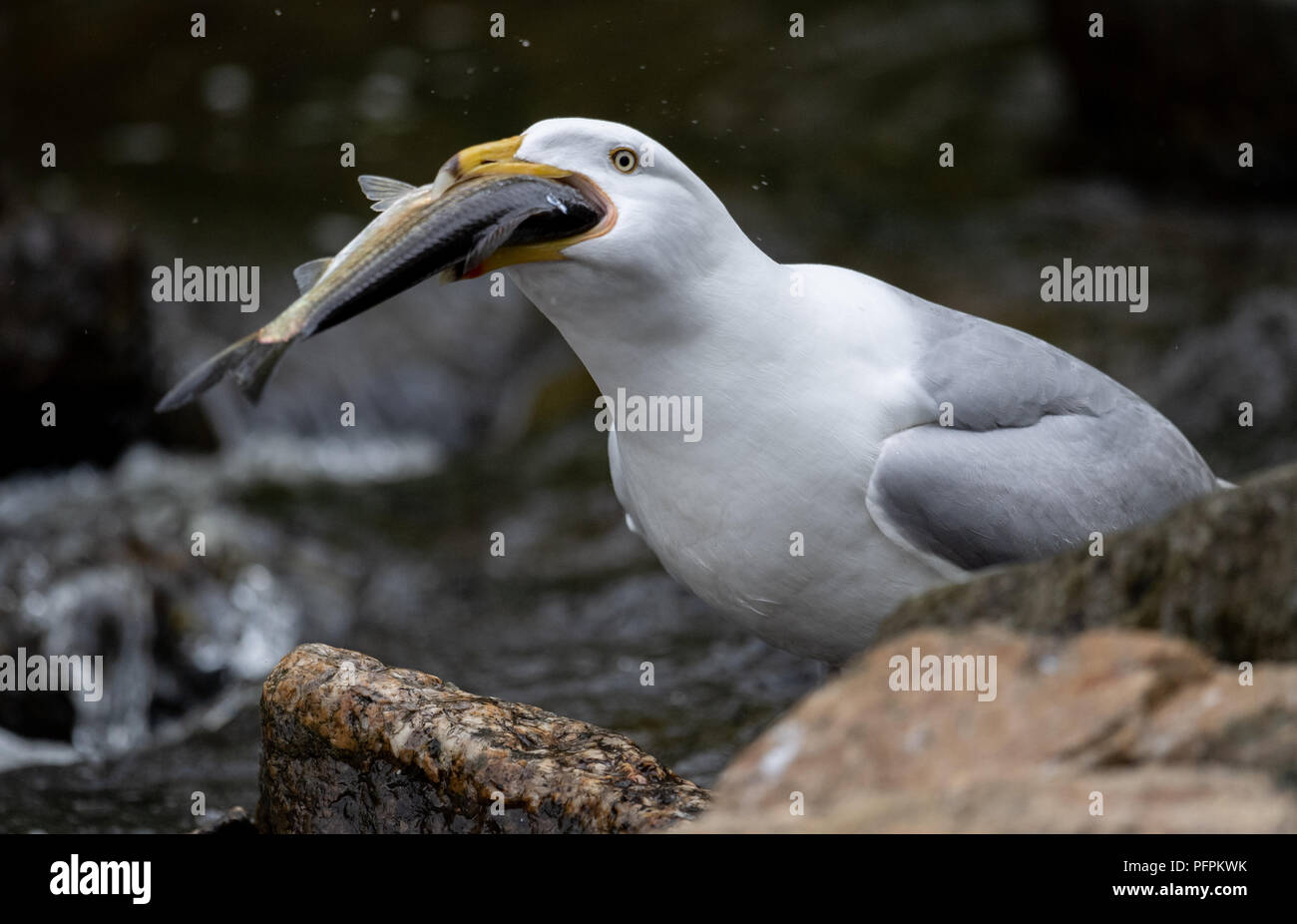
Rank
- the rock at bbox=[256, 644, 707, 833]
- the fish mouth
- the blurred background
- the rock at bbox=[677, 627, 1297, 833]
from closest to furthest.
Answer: the rock at bbox=[677, 627, 1297, 833], the rock at bbox=[256, 644, 707, 833], the fish mouth, the blurred background

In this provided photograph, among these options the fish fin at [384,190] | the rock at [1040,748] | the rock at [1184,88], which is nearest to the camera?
the rock at [1040,748]

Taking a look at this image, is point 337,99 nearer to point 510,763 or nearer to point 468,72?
point 468,72

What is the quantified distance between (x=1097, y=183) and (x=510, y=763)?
400 inches

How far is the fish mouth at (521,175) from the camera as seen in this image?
4.06 meters

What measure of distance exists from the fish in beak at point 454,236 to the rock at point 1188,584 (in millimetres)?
1493

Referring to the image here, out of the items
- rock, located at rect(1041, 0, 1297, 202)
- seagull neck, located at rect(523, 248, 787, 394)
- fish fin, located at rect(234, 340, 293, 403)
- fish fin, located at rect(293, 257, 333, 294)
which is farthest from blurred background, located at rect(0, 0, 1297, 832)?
fish fin, located at rect(234, 340, 293, 403)

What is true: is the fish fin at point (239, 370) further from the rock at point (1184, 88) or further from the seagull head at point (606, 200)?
the rock at point (1184, 88)

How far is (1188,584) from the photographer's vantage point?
3.06 meters

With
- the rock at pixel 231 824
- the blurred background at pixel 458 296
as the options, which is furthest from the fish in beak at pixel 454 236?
the blurred background at pixel 458 296

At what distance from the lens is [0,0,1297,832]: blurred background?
24.3ft

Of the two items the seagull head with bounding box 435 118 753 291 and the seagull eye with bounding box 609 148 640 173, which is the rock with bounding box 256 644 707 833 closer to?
the seagull head with bounding box 435 118 753 291

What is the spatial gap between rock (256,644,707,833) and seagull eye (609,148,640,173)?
151cm

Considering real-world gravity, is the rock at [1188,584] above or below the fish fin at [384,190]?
below

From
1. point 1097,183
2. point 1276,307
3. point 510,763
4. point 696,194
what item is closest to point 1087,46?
point 1097,183
